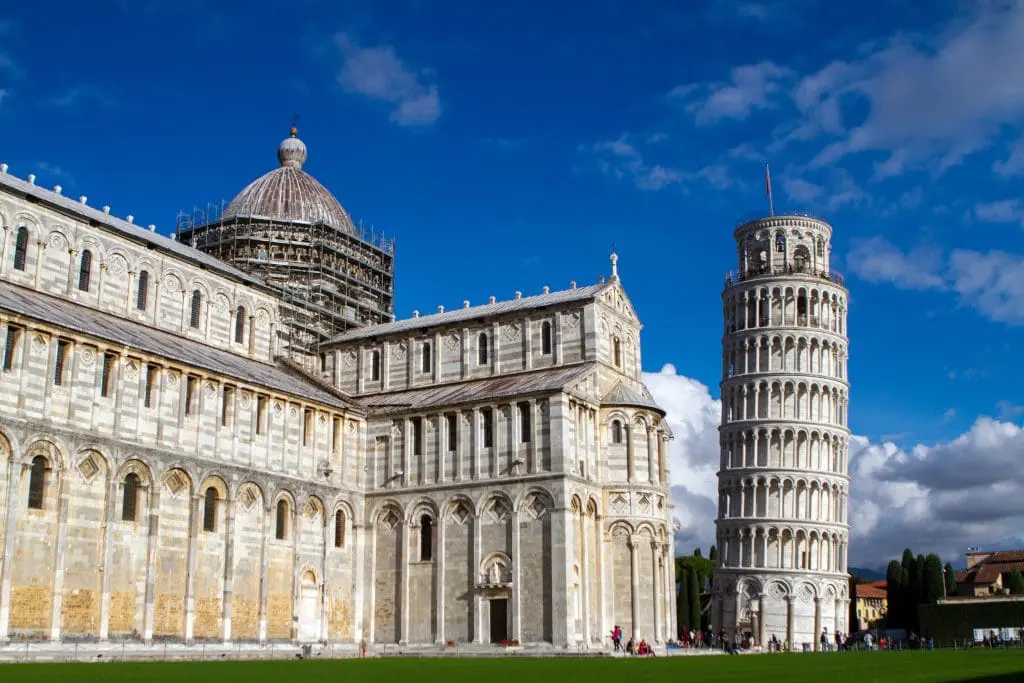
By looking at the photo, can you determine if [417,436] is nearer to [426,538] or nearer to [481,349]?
[426,538]

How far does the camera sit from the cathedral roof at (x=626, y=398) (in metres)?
50.4

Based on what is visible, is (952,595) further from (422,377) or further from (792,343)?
(422,377)

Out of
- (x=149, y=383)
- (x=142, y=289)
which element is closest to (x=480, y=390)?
(x=149, y=383)

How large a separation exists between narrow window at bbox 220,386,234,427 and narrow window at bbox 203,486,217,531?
2704mm

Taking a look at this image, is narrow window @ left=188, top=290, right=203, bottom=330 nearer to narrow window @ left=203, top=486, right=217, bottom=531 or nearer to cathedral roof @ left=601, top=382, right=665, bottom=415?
narrow window @ left=203, top=486, right=217, bottom=531

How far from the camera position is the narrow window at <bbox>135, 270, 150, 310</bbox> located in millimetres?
48259

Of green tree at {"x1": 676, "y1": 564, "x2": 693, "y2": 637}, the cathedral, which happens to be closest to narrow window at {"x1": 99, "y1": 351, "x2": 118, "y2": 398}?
the cathedral

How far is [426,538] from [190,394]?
1250cm

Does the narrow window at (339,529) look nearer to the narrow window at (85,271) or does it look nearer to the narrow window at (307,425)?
the narrow window at (307,425)

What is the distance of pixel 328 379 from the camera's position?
190ft

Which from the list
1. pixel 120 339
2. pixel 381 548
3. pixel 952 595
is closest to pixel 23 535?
pixel 120 339

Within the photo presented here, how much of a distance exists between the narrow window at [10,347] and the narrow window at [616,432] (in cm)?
2494

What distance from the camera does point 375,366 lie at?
5681 cm

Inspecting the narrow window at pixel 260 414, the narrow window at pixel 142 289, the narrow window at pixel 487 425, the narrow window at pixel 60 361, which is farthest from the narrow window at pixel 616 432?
the narrow window at pixel 60 361
